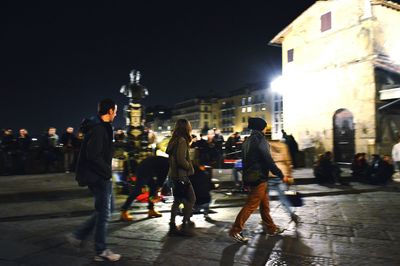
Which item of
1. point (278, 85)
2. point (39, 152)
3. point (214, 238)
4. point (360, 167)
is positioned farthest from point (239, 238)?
point (278, 85)

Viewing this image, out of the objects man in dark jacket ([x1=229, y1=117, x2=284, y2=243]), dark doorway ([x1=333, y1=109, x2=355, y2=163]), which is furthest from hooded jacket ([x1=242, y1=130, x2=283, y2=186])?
dark doorway ([x1=333, y1=109, x2=355, y2=163])

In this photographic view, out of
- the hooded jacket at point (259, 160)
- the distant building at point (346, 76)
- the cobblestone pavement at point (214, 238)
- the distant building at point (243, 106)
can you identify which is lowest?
the cobblestone pavement at point (214, 238)

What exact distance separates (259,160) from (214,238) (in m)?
1.35

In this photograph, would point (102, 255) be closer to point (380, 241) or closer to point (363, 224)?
point (380, 241)

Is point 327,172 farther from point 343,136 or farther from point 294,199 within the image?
point 294,199

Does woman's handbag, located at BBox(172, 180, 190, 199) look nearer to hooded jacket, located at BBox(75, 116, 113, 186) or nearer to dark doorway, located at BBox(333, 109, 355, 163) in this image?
hooded jacket, located at BBox(75, 116, 113, 186)

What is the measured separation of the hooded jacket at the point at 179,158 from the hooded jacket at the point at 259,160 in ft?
2.99

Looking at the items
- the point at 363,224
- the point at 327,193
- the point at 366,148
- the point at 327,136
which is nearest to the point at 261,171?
the point at 363,224

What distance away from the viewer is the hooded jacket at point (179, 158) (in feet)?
18.1

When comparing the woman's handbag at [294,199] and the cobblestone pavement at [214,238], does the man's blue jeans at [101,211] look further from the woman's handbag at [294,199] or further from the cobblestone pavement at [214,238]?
the woman's handbag at [294,199]


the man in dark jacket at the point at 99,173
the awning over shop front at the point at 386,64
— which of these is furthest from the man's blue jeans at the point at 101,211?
the awning over shop front at the point at 386,64

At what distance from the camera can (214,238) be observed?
5.33 m

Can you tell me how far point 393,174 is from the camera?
12906 millimetres

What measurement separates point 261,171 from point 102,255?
8.06 feet
